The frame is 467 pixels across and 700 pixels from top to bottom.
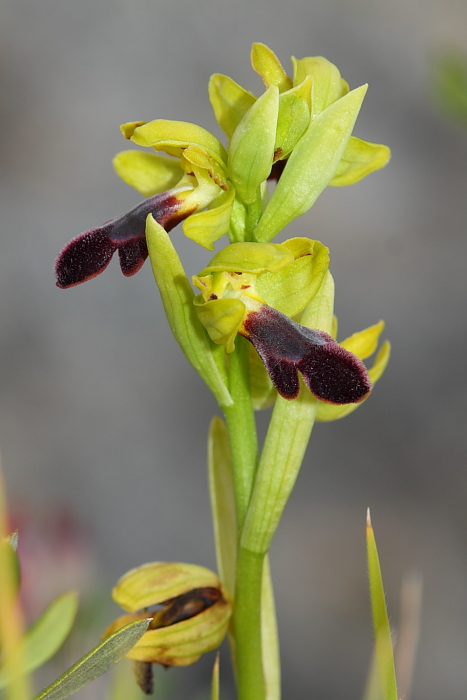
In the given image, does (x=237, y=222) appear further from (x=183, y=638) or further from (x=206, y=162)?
(x=183, y=638)

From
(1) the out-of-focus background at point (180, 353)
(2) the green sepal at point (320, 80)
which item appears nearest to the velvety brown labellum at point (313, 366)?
(2) the green sepal at point (320, 80)

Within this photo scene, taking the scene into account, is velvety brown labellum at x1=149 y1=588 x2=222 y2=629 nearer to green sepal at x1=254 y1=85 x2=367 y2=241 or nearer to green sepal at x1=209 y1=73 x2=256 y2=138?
green sepal at x1=254 y1=85 x2=367 y2=241

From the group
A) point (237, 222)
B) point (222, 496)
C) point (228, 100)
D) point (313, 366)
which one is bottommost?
point (222, 496)

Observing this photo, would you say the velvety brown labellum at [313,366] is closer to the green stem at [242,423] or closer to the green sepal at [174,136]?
the green stem at [242,423]

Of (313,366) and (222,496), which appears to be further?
(222,496)

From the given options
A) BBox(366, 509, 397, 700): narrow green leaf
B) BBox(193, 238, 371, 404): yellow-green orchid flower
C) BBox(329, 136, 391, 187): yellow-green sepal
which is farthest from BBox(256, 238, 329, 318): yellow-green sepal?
BBox(366, 509, 397, 700): narrow green leaf

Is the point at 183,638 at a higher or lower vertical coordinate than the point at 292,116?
lower

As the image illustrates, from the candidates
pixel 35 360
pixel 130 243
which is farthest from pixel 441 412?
pixel 130 243

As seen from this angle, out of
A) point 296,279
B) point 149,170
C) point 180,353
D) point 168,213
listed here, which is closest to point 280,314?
point 296,279
